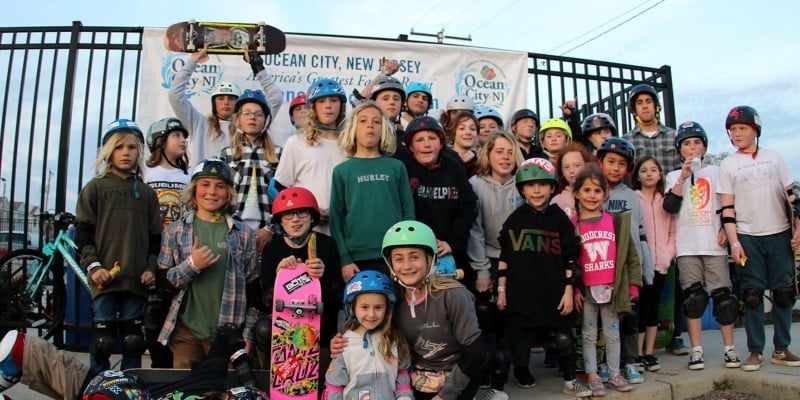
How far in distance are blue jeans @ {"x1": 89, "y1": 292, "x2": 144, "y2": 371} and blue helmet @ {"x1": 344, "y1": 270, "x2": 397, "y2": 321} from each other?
1422 mm

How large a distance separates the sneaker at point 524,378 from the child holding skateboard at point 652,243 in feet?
3.04

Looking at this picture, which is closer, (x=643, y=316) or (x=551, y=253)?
(x=551, y=253)

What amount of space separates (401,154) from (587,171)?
1.30 meters

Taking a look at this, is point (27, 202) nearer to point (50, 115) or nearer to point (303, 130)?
point (50, 115)

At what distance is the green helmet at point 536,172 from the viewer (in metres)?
3.66

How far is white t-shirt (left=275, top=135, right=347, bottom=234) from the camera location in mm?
3865

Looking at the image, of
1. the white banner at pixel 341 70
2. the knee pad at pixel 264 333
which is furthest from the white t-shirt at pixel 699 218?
the knee pad at pixel 264 333

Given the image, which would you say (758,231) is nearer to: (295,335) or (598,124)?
(598,124)

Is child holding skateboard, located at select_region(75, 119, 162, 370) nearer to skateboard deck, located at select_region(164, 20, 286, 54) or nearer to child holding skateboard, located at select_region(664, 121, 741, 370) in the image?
skateboard deck, located at select_region(164, 20, 286, 54)

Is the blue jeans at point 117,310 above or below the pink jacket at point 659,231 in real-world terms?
below

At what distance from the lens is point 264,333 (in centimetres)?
325

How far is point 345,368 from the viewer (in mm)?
3084

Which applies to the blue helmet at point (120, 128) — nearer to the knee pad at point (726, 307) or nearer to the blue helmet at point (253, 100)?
the blue helmet at point (253, 100)

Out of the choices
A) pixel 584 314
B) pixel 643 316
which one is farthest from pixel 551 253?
pixel 643 316
